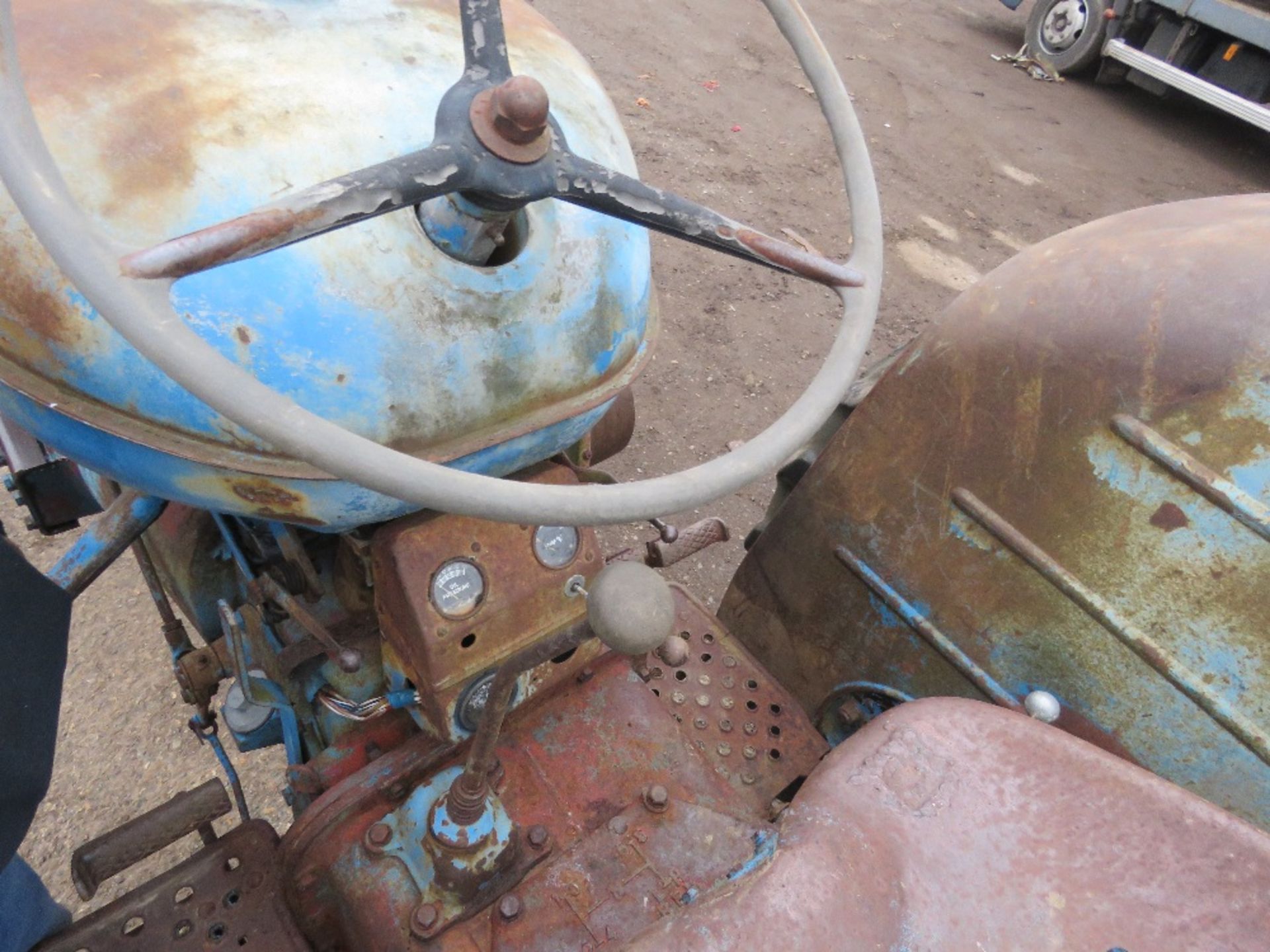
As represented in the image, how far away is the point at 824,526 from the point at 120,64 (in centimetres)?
122

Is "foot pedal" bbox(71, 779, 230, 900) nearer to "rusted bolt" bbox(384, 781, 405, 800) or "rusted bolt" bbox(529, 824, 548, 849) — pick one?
"rusted bolt" bbox(384, 781, 405, 800)

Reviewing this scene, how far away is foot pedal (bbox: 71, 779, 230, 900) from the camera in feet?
3.87

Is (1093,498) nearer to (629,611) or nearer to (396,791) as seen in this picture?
(629,611)

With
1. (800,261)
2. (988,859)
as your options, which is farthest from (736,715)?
(800,261)

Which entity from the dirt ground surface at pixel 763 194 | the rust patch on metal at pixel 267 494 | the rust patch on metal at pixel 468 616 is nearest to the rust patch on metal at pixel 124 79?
the rust patch on metal at pixel 267 494

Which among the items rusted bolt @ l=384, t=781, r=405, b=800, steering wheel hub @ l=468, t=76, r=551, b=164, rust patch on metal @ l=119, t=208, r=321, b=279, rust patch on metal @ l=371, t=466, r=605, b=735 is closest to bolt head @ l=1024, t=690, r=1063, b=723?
rust patch on metal @ l=371, t=466, r=605, b=735

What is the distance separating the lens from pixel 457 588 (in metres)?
1.14

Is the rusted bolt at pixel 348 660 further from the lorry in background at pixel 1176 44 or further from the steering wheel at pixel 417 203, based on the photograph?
the lorry in background at pixel 1176 44

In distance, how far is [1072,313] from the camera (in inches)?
49.1

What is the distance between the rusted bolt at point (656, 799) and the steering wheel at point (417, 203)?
0.60 metres

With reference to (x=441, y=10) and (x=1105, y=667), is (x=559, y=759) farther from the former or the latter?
(x=441, y=10)

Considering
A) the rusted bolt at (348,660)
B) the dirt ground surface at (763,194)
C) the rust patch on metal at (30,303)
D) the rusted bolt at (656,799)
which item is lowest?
the dirt ground surface at (763,194)

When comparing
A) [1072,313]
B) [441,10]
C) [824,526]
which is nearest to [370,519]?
[441,10]

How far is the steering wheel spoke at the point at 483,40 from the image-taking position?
83 centimetres
